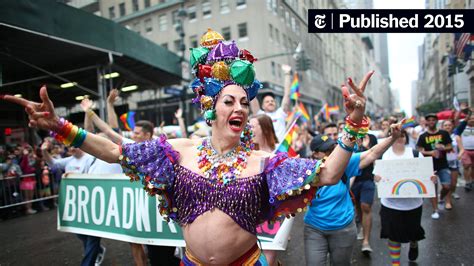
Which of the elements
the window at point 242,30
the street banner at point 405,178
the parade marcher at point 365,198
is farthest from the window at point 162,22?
the street banner at point 405,178

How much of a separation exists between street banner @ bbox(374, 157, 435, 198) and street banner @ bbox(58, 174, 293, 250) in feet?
4.74

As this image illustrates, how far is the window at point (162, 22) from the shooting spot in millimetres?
30506

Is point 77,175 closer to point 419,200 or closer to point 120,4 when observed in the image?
point 419,200

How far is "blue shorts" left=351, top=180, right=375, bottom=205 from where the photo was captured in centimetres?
518

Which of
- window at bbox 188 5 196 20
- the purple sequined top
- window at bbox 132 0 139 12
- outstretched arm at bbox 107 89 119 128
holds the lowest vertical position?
the purple sequined top

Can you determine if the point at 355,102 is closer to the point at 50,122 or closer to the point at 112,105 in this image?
the point at 50,122

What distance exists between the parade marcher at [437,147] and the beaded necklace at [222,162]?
5801mm

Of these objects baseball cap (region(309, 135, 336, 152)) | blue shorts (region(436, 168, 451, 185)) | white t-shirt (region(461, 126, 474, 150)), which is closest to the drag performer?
baseball cap (region(309, 135, 336, 152))

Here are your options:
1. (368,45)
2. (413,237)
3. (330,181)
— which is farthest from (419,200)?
(368,45)

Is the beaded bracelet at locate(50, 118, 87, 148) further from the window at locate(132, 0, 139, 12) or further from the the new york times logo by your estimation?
the window at locate(132, 0, 139, 12)

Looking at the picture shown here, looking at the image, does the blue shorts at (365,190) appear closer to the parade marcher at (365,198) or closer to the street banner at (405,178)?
the parade marcher at (365,198)

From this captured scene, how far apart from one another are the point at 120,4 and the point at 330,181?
68.9 feet

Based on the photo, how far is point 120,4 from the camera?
20047 millimetres

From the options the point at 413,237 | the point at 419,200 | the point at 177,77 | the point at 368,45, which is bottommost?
the point at 413,237
